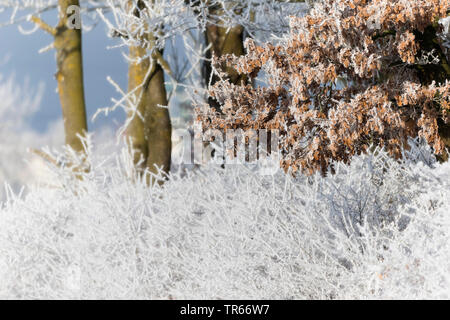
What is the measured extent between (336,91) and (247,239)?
6.71 feet

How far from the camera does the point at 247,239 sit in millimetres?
6285

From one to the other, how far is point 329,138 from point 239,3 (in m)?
5.85

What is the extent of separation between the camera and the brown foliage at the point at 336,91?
19.6 ft

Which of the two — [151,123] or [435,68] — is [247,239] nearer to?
[435,68]

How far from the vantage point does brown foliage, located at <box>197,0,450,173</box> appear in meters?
5.98

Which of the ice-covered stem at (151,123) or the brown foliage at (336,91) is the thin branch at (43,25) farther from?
the brown foliage at (336,91)

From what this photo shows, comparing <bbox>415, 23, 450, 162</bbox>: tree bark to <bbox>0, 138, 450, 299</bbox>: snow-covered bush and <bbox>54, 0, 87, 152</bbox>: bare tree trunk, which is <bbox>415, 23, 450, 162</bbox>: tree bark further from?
<bbox>54, 0, 87, 152</bbox>: bare tree trunk

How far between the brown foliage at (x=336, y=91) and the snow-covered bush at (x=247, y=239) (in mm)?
580

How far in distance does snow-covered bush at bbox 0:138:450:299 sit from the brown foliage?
58 cm

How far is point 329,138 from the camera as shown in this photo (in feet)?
19.7

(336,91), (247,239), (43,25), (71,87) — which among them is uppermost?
(43,25)

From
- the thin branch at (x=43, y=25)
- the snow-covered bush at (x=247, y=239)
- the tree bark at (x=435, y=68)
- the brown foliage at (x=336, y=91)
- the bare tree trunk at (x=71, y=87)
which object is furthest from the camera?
the thin branch at (x=43, y=25)

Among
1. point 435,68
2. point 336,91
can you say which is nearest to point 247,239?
point 336,91

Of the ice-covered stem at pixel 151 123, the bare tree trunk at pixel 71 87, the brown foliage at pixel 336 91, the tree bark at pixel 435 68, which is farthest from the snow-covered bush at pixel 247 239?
the bare tree trunk at pixel 71 87
